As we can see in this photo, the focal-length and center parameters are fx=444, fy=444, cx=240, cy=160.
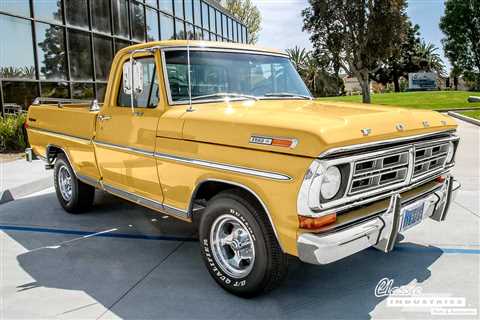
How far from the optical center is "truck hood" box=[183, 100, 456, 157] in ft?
9.56

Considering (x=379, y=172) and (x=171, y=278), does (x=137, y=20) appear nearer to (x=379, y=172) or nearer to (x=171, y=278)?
(x=171, y=278)

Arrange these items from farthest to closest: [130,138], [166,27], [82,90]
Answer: [166,27]
[82,90]
[130,138]

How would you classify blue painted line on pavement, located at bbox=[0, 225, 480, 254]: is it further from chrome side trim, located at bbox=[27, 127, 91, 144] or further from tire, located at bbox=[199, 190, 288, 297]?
tire, located at bbox=[199, 190, 288, 297]

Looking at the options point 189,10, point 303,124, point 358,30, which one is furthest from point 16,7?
point 358,30

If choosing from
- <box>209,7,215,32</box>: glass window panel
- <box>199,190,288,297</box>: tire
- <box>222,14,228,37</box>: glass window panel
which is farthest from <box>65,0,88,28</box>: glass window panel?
<box>222,14,228,37</box>: glass window panel

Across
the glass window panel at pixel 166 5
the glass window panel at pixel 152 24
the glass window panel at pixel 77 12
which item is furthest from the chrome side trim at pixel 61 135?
the glass window panel at pixel 166 5

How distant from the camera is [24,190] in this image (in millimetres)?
7223

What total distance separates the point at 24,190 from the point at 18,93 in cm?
619

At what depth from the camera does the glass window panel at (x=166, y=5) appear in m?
20.5

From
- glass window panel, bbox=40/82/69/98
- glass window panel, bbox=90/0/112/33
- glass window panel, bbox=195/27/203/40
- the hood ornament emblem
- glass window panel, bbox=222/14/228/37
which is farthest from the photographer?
glass window panel, bbox=222/14/228/37

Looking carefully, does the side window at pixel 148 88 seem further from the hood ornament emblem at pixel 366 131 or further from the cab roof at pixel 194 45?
the hood ornament emblem at pixel 366 131

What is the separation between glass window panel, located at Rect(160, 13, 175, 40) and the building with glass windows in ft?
0.16

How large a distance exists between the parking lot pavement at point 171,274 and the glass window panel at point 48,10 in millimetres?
9271

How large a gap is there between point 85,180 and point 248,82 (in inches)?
95.1
